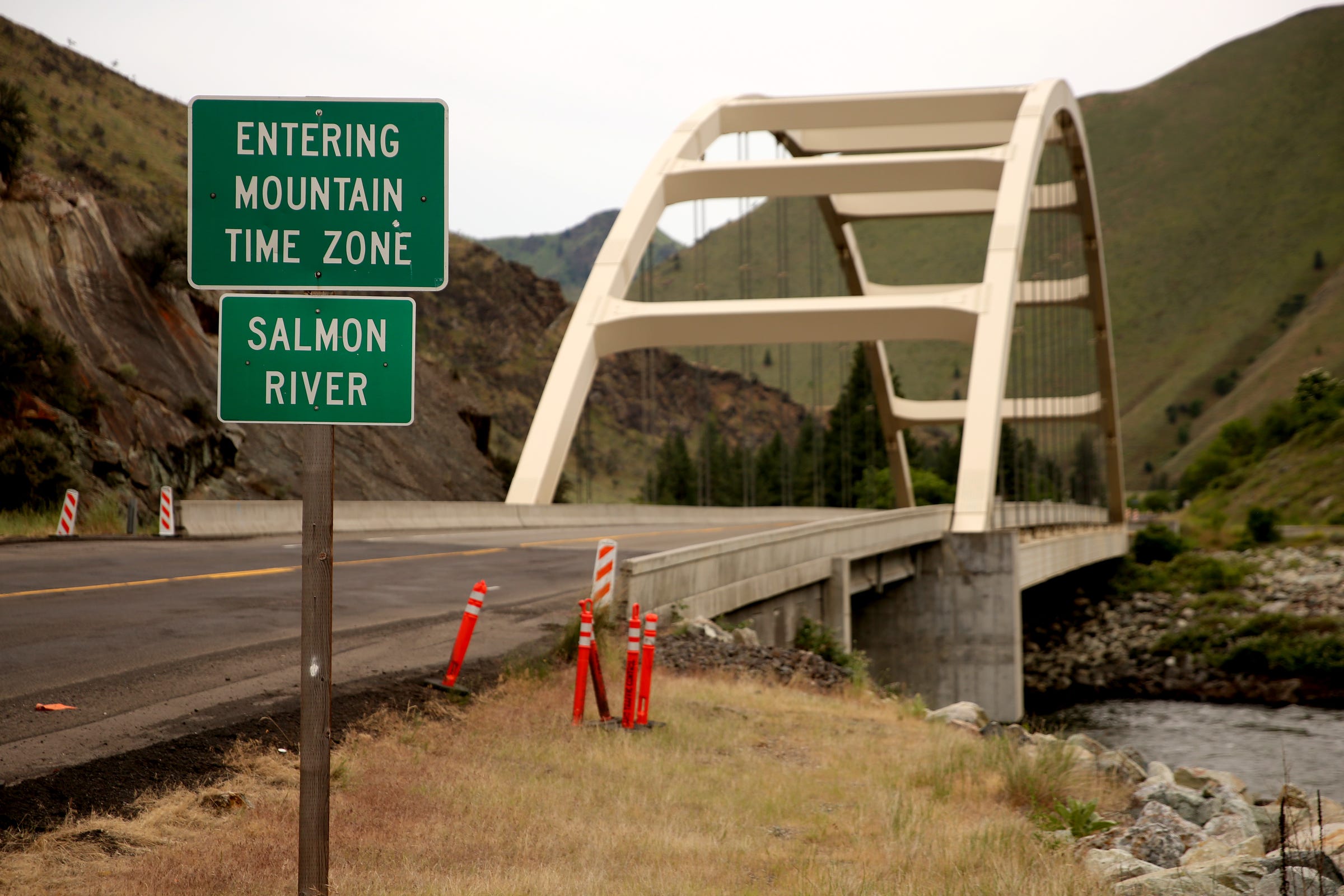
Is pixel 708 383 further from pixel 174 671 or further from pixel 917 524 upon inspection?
pixel 174 671

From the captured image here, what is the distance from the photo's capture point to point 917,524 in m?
25.1

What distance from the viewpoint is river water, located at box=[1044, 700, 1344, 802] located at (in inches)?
987

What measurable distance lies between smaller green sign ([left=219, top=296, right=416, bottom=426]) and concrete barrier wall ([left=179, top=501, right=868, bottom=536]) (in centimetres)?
1025

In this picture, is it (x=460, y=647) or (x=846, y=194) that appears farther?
(x=846, y=194)

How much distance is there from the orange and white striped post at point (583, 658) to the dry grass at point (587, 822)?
180 millimetres

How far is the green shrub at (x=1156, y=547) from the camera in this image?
Answer: 6056 cm

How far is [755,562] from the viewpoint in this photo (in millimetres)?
17672

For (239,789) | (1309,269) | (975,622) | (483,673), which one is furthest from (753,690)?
(1309,269)

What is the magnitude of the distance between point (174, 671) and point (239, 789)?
2576 mm

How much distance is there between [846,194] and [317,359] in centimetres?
2941

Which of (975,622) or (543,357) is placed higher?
(543,357)

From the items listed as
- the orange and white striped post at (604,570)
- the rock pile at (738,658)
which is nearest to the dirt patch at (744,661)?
the rock pile at (738,658)

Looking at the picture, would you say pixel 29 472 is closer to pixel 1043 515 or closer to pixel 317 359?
pixel 317 359

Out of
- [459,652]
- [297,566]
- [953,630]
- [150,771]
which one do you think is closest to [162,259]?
[297,566]
